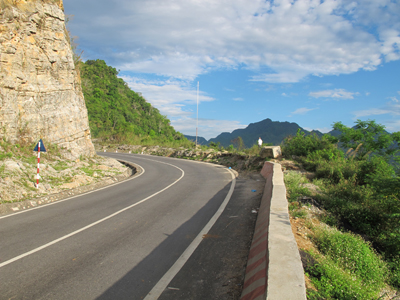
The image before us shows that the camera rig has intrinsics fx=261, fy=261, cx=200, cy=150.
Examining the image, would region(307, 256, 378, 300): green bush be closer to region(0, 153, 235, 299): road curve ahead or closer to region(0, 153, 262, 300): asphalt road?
region(0, 153, 262, 300): asphalt road

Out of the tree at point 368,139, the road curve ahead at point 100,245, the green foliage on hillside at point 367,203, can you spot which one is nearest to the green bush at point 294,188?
the green foliage on hillside at point 367,203

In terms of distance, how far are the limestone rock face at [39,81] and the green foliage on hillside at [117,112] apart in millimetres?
28459

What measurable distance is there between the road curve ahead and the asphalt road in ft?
0.04

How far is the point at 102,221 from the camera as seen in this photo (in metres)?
7.08

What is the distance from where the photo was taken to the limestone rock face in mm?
13163

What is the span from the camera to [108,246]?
5371 millimetres

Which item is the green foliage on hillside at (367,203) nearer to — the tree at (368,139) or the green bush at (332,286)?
the green bush at (332,286)

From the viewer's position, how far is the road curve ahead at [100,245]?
12.9ft

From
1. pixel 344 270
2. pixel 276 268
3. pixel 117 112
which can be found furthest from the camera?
pixel 117 112

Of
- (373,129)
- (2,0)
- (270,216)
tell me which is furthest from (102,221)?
(373,129)

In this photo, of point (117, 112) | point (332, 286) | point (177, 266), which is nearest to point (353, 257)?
point (332, 286)

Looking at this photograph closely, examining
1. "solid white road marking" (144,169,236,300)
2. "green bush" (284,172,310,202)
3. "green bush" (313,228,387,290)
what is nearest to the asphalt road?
"solid white road marking" (144,169,236,300)

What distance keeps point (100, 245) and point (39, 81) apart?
13214 mm

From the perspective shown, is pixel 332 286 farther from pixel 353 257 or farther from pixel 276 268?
pixel 353 257
